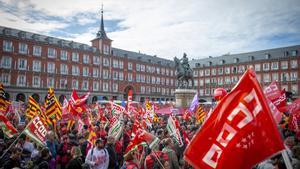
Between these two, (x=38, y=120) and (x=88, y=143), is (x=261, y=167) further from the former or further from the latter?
(x=38, y=120)

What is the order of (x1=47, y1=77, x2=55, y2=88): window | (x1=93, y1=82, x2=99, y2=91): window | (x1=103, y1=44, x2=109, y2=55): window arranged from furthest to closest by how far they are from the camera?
(x1=103, y1=44, x2=109, y2=55): window < (x1=93, y1=82, x2=99, y2=91): window < (x1=47, y1=77, x2=55, y2=88): window

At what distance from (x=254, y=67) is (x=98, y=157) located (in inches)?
2272

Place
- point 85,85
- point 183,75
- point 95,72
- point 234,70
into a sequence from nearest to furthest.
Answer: point 183,75, point 85,85, point 95,72, point 234,70

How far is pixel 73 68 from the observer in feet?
193

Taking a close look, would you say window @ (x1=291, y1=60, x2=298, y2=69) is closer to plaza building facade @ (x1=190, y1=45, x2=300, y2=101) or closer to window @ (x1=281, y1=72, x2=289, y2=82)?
plaza building facade @ (x1=190, y1=45, x2=300, y2=101)

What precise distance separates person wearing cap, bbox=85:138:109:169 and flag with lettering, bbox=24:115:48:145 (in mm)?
1630

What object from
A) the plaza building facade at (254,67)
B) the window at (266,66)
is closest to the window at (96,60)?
the plaza building facade at (254,67)

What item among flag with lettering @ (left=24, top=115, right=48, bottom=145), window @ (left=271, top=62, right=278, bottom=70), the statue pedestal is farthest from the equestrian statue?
window @ (left=271, top=62, right=278, bottom=70)

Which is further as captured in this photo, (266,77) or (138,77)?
(138,77)

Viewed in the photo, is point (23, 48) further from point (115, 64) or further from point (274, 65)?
point (274, 65)

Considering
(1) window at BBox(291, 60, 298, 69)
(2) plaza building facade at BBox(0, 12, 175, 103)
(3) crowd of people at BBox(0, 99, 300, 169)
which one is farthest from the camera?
(1) window at BBox(291, 60, 298, 69)

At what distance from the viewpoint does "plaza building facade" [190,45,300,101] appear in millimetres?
66625

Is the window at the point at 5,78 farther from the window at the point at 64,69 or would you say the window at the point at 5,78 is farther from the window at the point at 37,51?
the window at the point at 64,69

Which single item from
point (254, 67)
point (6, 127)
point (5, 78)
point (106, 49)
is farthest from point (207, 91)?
point (6, 127)
